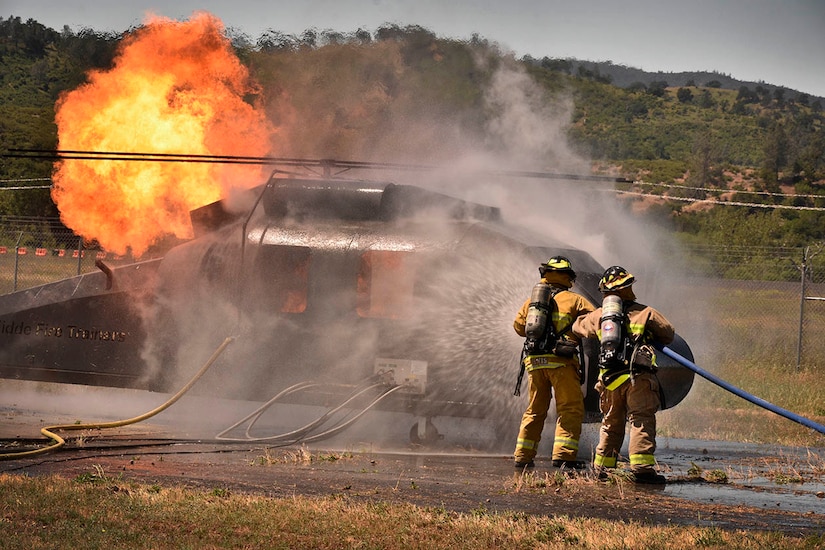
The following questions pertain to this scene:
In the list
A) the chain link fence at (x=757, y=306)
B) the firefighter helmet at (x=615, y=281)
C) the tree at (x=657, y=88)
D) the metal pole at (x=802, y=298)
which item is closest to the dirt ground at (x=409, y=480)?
the firefighter helmet at (x=615, y=281)

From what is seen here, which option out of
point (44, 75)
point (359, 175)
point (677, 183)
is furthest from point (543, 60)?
point (677, 183)

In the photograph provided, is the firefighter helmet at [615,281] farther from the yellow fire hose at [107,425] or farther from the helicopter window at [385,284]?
the yellow fire hose at [107,425]

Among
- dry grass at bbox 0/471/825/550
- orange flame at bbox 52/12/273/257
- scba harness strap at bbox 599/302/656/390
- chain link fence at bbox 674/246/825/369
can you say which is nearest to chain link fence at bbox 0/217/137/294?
orange flame at bbox 52/12/273/257

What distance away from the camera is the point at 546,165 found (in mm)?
17812

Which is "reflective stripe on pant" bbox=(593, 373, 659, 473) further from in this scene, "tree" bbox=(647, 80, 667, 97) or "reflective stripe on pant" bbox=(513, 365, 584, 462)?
"tree" bbox=(647, 80, 667, 97)

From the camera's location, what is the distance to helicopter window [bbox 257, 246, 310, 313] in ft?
44.9

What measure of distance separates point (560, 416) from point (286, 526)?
4.45 metres

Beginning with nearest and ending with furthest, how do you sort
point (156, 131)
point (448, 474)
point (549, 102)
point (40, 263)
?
point (448, 474)
point (156, 131)
point (549, 102)
point (40, 263)

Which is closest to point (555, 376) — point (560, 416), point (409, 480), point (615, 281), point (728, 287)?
point (560, 416)

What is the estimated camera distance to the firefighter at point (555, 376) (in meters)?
11.4

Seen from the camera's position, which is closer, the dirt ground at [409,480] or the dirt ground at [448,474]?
the dirt ground at [409,480]

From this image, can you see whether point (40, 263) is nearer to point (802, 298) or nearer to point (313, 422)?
point (802, 298)

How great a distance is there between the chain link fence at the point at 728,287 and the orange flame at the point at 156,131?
19.1 ft

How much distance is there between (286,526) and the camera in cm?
782
